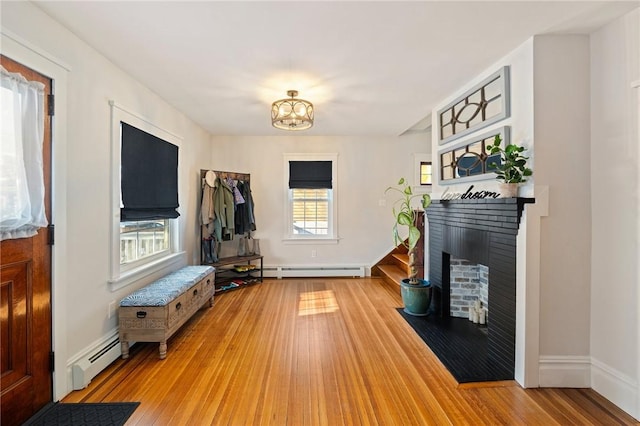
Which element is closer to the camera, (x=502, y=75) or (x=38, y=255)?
(x=38, y=255)

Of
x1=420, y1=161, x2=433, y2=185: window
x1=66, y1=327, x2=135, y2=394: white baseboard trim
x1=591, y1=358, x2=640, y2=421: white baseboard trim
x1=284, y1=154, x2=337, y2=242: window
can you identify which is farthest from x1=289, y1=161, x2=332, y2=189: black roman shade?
x1=591, y1=358, x2=640, y2=421: white baseboard trim

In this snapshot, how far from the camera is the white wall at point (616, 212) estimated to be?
180 centimetres

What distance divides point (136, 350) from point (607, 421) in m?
3.40

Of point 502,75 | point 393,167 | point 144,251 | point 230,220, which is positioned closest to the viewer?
point 502,75

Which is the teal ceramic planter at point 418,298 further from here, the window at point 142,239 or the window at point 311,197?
the window at point 142,239

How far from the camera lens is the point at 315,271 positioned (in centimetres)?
510

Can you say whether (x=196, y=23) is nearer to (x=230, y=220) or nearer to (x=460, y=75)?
(x=460, y=75)

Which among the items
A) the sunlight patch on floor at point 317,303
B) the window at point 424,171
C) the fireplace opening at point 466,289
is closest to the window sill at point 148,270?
the sunlight patch on floor at point 317,303

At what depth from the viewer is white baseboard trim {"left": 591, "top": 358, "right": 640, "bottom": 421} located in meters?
1.78

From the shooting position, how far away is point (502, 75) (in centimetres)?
229

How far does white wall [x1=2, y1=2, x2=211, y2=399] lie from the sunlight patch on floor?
→ 1869 mm

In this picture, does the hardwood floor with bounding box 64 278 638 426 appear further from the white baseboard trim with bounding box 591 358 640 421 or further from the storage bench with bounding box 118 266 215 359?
the storage bench with bounding box 118 266 215 359

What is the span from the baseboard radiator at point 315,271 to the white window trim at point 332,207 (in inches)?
17.2

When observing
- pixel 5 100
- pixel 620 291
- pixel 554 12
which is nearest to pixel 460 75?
pixel 554 12
